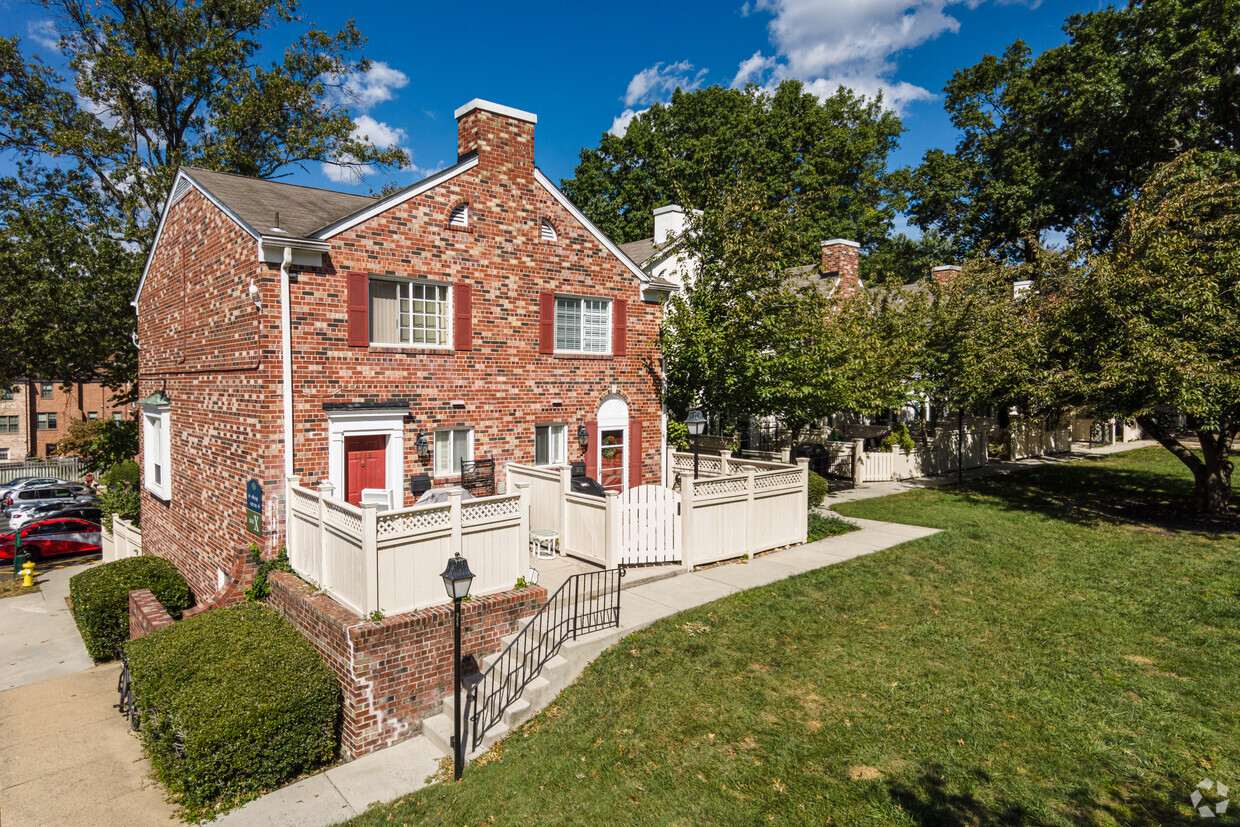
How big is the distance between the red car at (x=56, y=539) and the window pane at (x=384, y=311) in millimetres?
16559

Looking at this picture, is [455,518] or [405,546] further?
[455,518]

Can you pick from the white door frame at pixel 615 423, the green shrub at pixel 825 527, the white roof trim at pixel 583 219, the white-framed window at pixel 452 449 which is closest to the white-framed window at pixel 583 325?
the white roof trim at pixel 583 219

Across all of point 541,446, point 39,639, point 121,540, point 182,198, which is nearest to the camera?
point 39,639

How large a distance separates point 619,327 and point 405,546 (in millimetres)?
7859

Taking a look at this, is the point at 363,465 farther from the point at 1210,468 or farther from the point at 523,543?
the point at 1210,468

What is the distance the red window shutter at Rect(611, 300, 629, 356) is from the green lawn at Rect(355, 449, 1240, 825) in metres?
6.51

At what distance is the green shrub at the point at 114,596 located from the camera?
11.2 metres

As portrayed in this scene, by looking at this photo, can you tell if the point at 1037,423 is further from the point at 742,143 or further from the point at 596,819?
the point at 596,819

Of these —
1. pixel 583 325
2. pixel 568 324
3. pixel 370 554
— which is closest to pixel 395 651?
pixel 370 554

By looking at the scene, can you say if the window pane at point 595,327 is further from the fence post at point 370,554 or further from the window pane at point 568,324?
the fence post at point 370,554

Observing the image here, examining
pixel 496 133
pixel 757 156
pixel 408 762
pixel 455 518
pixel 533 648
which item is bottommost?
pixel 408 762

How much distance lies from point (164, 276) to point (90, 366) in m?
13.1

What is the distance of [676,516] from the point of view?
1072cm

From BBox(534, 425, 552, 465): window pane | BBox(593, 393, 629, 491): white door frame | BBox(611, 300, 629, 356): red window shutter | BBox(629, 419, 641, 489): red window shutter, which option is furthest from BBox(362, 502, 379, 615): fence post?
BBox(611, 300, 629, 356): red window shutter
